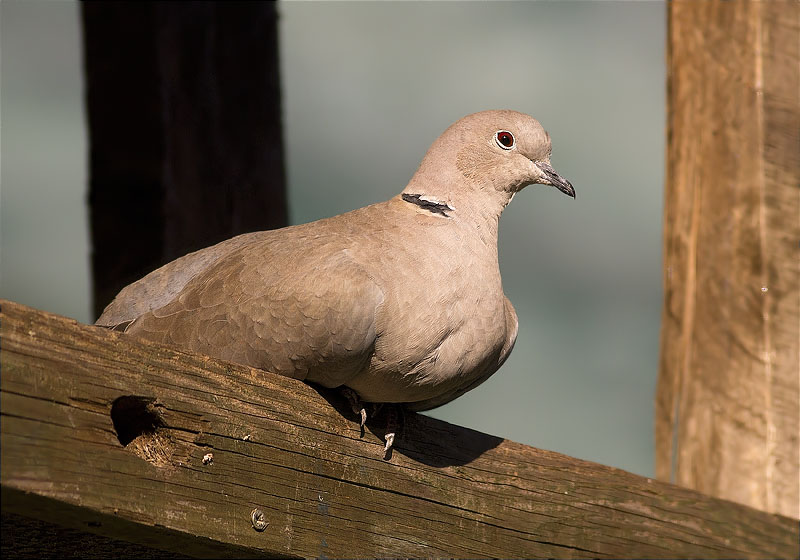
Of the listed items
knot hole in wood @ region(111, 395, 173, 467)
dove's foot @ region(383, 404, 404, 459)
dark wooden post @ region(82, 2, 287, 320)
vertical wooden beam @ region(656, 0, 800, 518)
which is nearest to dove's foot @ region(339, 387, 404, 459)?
dove's foot @ region(383, 404, 404, 459)

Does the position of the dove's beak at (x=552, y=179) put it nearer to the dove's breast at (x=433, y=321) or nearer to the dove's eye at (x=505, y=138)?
the dove's eye at (x=505, y=138)

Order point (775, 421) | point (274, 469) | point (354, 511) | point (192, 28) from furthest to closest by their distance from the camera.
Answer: point (192, 28) → point (775, 421) → point (354, 511) → point (274, 469)

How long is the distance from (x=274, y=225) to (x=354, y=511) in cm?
228

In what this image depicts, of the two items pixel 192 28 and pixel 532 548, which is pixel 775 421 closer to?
pixel 532 548

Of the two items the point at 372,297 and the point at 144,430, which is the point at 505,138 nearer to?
the point at 372,297

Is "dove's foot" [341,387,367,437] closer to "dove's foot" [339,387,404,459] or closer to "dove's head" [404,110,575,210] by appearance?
"dove's foot" [339,387,404,459]

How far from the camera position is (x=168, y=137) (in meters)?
4.58

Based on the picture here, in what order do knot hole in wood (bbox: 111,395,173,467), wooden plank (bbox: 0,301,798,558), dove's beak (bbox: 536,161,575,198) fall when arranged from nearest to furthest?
wooden plank (bbox: 0,301,798,558)
knot hole in wood (bbox: 111,395,173,467)
dove's beak (bbox: 536,161,575,198)

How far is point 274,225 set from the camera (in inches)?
192

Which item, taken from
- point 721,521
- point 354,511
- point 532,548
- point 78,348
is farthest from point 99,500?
point 721,521

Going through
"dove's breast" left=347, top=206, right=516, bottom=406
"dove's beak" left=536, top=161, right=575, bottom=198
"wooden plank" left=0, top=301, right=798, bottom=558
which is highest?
"dove's beak" left=536, top=161, right=575, bottom=198

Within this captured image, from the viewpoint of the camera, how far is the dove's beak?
11.2 feet

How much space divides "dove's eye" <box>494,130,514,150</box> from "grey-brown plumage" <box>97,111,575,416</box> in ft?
0.12

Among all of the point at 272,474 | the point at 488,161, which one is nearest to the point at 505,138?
the point at 488,161
